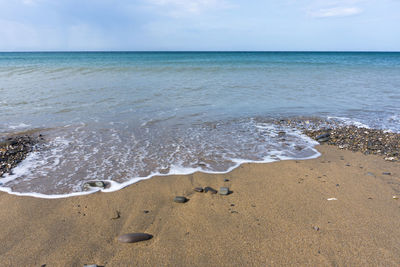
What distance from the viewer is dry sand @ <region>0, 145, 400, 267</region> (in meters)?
2.60

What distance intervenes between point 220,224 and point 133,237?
108 centimetres

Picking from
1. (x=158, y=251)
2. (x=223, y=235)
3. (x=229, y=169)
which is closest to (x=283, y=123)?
(x=229, y=169)

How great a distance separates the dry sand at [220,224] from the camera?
2596 mm

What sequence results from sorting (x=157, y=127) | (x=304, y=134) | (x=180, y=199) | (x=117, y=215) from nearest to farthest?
(x=117, y=215), (x=180, y=199), (x=304, y=134), (x=157, y=127)

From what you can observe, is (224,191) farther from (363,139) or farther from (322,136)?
(363,139)

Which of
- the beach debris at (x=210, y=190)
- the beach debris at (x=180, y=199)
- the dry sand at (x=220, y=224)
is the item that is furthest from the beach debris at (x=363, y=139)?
the beach debris at (x=180, y=199)

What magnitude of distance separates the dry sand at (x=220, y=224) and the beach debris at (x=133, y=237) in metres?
0.05

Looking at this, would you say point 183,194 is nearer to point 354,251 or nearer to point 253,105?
point 354,251

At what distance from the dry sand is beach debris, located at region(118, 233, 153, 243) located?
2.0 inches

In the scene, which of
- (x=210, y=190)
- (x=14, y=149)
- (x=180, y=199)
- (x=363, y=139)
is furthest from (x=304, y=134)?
(x=14, y=149)

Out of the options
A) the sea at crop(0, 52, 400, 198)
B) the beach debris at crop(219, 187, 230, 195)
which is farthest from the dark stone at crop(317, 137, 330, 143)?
the beach debris at crop(219, 187, 230, 195)

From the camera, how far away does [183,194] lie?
3.78 m

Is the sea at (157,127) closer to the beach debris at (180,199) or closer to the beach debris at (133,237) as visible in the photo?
the beach debris at (180,199)

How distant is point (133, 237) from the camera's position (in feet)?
9.20
